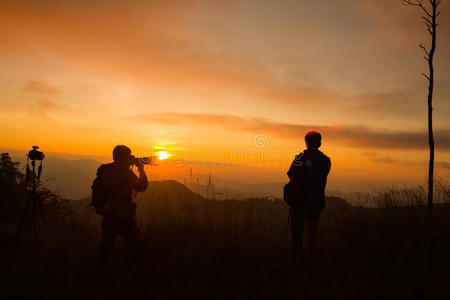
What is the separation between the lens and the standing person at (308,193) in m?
5.54

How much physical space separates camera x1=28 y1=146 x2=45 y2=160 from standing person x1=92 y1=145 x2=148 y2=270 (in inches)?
92.4

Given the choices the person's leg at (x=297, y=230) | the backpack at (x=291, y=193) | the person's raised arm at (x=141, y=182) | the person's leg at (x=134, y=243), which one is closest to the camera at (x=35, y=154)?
the person's raised arm at (x=141, y=182)

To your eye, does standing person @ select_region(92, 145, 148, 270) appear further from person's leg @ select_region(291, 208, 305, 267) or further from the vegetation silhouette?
person's leg @ select_region(291, 208, 305, 267)

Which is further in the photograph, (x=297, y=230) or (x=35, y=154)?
(x=35, y=154)

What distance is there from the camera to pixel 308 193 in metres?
5.55

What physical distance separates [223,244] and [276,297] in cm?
182

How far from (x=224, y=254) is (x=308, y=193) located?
1.85 m

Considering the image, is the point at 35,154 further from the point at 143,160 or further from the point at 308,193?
the point at 308,193

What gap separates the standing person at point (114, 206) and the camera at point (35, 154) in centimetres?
235

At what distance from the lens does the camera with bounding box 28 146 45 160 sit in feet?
21.5

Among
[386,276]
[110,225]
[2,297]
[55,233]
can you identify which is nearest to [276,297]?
[386,276]

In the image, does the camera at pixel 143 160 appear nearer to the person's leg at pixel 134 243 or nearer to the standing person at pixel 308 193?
the person's leg at pixel 134 243

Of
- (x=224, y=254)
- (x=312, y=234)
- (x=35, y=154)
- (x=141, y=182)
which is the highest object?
(x=35, y=154)

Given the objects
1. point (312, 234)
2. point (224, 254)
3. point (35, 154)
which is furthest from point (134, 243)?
point (35, 154)
